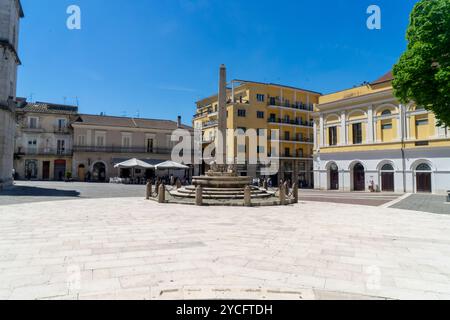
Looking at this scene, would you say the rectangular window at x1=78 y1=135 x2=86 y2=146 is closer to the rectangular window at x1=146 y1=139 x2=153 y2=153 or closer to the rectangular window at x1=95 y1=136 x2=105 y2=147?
the rectangular window at x1=95 y1=136 x2=105 y2=147

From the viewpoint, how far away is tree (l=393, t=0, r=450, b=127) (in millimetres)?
14023

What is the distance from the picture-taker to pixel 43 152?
4047 centimetres

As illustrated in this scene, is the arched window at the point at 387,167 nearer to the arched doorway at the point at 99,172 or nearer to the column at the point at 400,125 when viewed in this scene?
the column at the point at 400,125

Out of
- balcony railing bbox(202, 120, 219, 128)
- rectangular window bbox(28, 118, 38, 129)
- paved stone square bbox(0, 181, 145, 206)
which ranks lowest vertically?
paved stone square bbox(0, 181, 145, 206)

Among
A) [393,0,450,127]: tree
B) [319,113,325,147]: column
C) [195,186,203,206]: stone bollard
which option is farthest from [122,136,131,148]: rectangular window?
[393,0,450,127]: tree

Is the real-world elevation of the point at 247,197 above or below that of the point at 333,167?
below

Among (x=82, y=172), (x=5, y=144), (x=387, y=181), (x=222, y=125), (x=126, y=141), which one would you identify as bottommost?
(x=387, y=181)

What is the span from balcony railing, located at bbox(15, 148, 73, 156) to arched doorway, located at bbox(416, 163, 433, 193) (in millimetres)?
42798

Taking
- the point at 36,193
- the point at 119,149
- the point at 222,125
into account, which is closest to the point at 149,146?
the point at 119,149

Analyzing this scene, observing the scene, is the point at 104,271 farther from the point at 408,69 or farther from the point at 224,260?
the point at 408,69

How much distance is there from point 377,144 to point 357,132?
2.58 meters

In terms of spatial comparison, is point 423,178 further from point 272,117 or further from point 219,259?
point 219,259

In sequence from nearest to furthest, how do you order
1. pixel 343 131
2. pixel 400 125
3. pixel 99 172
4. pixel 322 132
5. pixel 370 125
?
pixel 400 125, pixel 370 125, pixel 343 131, pixel 322 132, pixel 99 172
